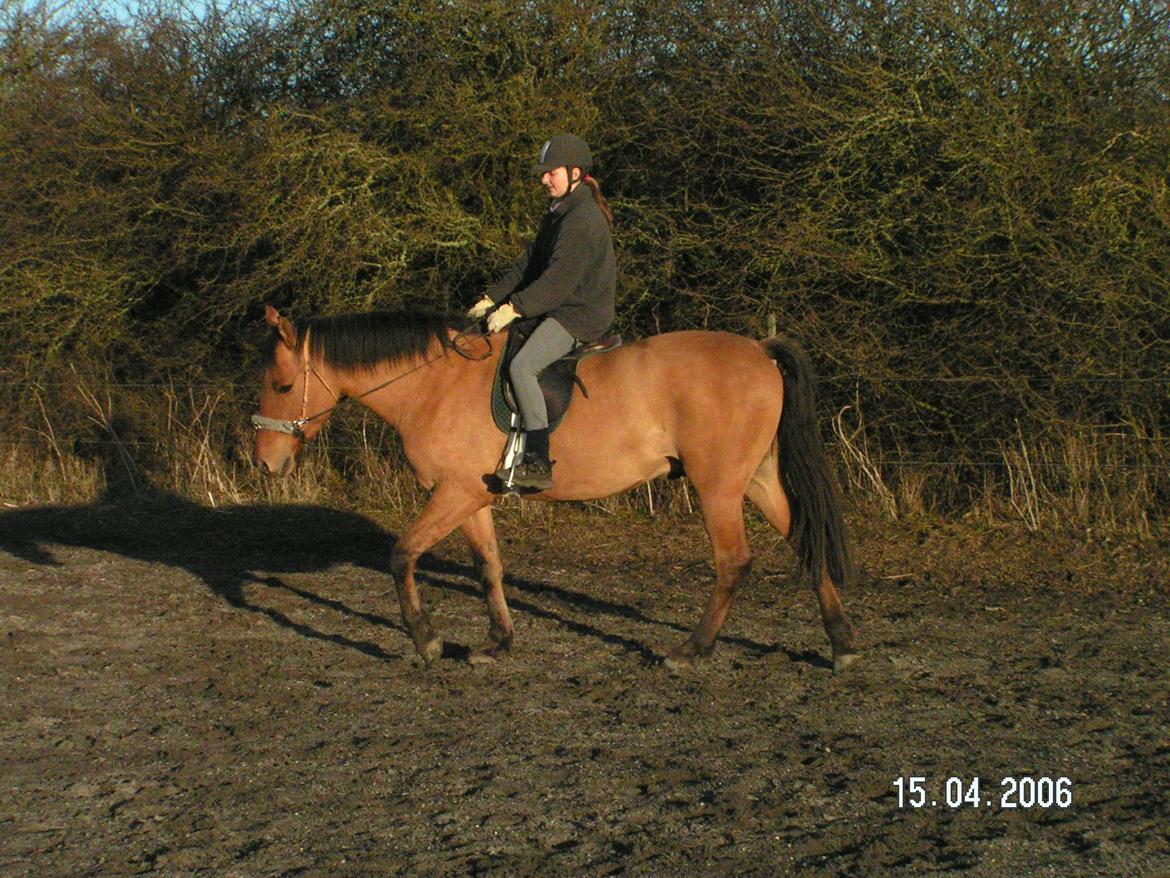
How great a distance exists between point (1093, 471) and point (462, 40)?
20.4 ft

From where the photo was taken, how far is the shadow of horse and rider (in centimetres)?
696

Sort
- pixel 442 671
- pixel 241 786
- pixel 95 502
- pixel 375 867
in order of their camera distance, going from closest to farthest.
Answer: pixel 375 867, pixel 241 786, pixel 442 671, pixel 95 502

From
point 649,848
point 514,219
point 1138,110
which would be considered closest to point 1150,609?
point 1138,110

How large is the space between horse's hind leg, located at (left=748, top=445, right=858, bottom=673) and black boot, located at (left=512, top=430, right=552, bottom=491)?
42.6 inches

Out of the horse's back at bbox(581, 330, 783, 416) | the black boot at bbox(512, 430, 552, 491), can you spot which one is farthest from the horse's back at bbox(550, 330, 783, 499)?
the black boot at bbox(512, 430, 552, 491)

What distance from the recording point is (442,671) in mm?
6070

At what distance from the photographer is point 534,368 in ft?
19.9

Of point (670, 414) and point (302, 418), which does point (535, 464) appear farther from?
point (302, 418)

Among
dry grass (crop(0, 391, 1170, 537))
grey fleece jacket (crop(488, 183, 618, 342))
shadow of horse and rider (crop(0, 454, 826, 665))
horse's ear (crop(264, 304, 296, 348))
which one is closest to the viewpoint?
grey fleece jacket (crop(488, 183, 618, 342))

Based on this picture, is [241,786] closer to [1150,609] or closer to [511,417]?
[511,417]

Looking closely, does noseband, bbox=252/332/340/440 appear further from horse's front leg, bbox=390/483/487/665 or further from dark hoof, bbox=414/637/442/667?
dark hoof, bbox=414/637/442/667

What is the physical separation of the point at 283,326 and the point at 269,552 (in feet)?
11.8

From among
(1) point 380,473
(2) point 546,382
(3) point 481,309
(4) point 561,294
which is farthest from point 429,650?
(1) point 380,473

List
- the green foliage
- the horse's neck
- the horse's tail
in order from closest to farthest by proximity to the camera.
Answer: the horse's tail
the horse's neck
the green foliage
